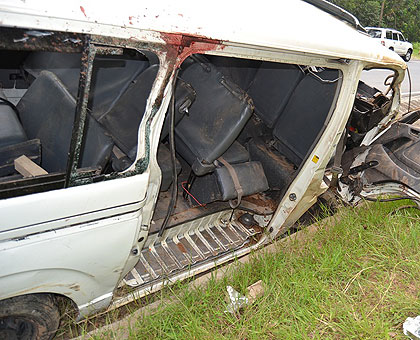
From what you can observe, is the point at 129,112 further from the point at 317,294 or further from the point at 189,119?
the point at 317,294

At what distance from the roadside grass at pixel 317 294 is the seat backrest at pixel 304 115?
0.84 m

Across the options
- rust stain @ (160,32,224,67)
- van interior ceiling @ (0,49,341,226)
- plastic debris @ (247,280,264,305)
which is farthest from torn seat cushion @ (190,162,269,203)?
rust stain @ (160,32,224,67)

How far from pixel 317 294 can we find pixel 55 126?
2.13 meters

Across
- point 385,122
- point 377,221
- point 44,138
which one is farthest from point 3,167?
point 385,122

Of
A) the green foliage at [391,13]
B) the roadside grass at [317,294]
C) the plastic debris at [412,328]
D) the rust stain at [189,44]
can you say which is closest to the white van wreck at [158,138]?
the rust stain at [189,44]

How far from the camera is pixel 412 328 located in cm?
228

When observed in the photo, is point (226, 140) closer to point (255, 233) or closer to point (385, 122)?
point (255, 233)

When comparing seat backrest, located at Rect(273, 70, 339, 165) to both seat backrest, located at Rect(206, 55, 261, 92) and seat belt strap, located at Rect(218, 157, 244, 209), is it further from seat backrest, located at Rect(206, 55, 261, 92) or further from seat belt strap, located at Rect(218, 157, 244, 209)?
seat belt strap, located at Rect(218, 157, 244, 209)

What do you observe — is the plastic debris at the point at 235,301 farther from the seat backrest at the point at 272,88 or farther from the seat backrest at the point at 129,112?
the seat backrest at the point at 272,88

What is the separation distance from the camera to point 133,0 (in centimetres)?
152

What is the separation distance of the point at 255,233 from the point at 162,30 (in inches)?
86.6

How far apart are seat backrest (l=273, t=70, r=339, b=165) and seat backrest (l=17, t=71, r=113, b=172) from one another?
6.71ft

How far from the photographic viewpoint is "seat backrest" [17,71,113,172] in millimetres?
2014

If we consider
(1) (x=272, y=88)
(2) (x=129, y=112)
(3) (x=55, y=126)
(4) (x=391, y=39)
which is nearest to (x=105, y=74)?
(2) (x=129, y=112)
